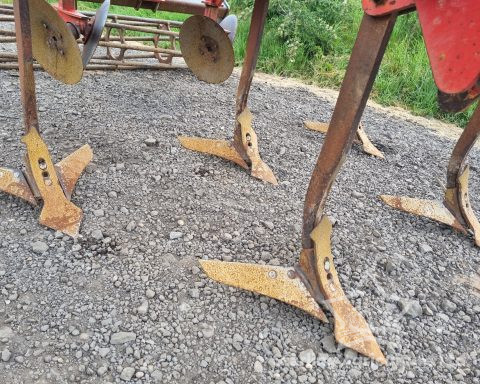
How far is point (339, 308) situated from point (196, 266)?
0.60 metres

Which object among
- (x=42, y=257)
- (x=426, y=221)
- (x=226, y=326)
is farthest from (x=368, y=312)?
(x=42, y=257)

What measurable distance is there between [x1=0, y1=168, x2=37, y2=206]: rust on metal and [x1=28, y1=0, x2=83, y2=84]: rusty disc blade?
1.62ft

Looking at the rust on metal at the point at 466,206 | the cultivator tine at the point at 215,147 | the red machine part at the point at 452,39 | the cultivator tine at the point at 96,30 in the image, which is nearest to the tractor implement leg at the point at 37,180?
the cultivator tine at the point at 96,30

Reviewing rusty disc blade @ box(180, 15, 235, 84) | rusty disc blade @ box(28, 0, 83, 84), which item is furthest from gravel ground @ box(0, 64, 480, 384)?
rusty disc blade @ box(28, 0, 83, 84)

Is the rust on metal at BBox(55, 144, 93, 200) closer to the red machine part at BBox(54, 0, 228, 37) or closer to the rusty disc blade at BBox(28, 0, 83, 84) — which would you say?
the rusty disc blade at BBox(28, 0, 83, 84)

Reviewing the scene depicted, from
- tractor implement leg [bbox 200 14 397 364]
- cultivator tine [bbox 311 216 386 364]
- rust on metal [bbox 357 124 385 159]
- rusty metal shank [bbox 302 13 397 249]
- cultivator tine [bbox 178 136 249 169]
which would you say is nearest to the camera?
rusty metal shank [bbox 302 13 397 249]

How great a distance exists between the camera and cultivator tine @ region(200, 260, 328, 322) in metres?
1.64

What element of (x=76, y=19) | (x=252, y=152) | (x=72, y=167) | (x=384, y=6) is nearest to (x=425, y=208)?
(x=252, y=152)

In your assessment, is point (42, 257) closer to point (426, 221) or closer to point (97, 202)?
point (97, 202)

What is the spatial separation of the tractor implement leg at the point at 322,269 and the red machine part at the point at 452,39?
0.25m

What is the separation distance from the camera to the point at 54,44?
6.68 ft

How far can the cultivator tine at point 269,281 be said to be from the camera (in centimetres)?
164

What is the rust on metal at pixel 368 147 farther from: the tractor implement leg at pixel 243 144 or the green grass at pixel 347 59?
the green grass at pixel 347 59

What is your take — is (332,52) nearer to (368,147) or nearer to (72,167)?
(368,147)
